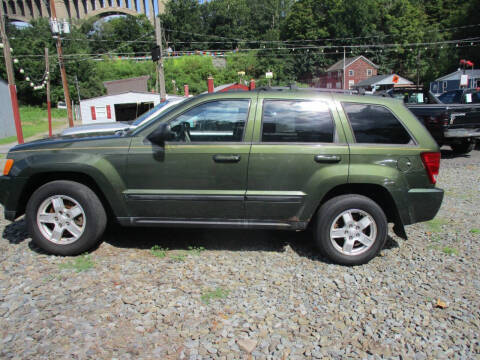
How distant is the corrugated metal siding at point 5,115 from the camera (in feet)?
86.2

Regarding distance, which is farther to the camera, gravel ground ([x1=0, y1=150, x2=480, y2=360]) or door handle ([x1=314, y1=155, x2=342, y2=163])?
door handle ([x1=314, y1=155, x2=342, y2=163])

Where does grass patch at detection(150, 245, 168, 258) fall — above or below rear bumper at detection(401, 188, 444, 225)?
below

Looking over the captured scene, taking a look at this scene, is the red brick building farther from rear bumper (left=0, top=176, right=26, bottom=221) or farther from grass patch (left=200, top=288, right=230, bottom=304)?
grass patch (left=200, top=288, right=230, bottom=304)

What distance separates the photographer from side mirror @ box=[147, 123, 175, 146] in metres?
3.60

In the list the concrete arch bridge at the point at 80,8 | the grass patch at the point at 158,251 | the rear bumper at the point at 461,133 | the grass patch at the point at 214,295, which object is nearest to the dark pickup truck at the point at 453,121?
the rear bumper at the point at 461,133

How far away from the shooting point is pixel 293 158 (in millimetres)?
3660

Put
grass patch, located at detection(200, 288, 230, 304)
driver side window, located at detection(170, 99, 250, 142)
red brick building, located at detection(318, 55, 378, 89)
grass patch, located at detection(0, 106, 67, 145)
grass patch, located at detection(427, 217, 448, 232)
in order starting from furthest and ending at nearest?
red brick building, located at detection(318, 55, 378, 89) → grass patch, located at detection(0, 106, 67, 145) → grass patch, located at detection(427, 217, 448, 232) → driver side window, located at detection(170, 99, 250, 142) → grass patch, located at detection(200, 288, 230, 304)

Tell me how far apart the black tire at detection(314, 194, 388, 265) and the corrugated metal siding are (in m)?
28.9

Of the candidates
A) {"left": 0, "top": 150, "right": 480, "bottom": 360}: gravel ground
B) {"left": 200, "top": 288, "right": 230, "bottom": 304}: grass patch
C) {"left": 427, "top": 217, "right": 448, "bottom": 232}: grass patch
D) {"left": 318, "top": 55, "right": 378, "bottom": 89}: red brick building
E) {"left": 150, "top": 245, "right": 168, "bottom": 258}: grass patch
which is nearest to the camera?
{"left": 0, "top": 150, "right": 480, "bottom": 360}: gravel ground

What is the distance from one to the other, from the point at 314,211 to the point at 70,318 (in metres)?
2.41

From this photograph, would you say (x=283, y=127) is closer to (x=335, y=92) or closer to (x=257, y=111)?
(x=257, y=111)

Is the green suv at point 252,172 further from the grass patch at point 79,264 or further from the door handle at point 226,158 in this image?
the grass patch at point 79,264

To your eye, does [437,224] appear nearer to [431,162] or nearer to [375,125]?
[431,162]

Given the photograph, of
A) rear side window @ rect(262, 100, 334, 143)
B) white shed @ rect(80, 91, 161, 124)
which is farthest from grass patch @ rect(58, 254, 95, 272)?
white shed @ rect(80, 91, 161, 124)
